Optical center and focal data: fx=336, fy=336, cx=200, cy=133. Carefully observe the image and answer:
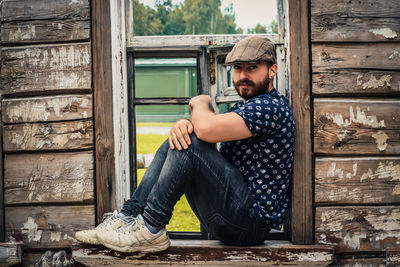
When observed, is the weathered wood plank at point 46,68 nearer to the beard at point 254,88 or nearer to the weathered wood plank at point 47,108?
the weathered wood plank at point 47,108

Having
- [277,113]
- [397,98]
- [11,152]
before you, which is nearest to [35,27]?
[11,152]

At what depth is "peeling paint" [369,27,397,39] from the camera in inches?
76.9

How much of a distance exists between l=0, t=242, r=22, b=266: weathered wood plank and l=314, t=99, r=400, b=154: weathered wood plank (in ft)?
6.36

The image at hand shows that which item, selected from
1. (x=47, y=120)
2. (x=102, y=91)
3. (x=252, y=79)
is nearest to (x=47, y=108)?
(x=47, y=120)

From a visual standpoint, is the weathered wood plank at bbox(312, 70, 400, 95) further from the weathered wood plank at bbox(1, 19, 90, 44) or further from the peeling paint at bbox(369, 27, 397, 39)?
the weathered wood plank at bbox(1, 19, 90, 44)

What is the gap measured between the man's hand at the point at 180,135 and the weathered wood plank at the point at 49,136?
651 mm

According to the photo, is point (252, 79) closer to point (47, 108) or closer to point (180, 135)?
point (180, 135)

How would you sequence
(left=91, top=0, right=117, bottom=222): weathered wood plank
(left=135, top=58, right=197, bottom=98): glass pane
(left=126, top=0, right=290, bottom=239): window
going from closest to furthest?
(left=91, top=0, right=117, bottom=222): weathered wood plank → (left=126, top=0, right=290, bottom=239): window → (left=135, top=58, right=197, bottom=98): glass pane

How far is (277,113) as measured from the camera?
167 cm

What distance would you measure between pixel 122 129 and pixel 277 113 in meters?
1.02

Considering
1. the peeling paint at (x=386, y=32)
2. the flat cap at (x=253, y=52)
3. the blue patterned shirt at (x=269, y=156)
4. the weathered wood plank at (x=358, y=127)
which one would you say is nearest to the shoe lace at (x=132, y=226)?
the blue patterned shirt at (x=269, y=156)

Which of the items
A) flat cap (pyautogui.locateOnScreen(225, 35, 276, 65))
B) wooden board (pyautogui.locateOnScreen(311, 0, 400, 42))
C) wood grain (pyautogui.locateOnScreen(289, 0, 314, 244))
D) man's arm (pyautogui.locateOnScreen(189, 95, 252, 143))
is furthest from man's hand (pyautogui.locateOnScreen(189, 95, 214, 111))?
wooden board (pyautogui.locateOnScreen(311, 0, 400, 42))

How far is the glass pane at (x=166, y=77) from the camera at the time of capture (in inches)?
101

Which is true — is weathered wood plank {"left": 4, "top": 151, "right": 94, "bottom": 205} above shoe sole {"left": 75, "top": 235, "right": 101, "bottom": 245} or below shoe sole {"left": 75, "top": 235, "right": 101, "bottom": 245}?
above
